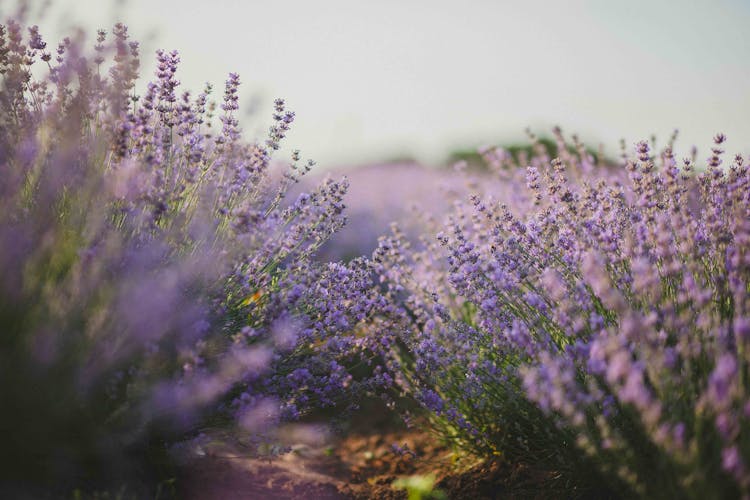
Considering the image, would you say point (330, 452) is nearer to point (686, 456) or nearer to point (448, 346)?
point (448, 346)

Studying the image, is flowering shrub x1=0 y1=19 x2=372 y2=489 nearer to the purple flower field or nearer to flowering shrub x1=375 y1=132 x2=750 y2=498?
the purple flower field

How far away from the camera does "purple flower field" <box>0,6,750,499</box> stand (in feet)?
5.48

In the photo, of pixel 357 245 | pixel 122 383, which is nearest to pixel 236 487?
pixel 122 383

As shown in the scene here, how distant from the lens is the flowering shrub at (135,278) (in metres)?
1.73

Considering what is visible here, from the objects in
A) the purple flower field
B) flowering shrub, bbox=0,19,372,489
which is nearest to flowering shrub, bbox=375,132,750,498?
the purple flower field

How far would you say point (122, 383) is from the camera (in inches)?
74.9

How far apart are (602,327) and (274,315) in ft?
3.50

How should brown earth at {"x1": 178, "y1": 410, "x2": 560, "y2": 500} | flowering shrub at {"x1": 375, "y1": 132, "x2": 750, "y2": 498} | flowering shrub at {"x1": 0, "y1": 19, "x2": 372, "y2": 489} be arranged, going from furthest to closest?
brown earth at {"x1": 178, "y1": 410, "x2": 560, "y2": 500}
flowering shrub at {"x1": 0, "y1": 19, "x2": 372, "y2": 489}
flowering shrub at {"x1": 375, "y1": 132, "x2": 750, "y2": 498}

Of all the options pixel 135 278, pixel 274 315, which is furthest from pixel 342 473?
pixel 135 278

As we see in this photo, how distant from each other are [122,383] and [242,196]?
3.08 ft

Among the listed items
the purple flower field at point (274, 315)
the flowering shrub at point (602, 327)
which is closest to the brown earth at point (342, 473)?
the purple flower field at point (274, 315)

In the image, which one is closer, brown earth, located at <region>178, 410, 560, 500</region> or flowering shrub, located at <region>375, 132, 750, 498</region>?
flowering shrub, located at <region>375, 132, 750, 498</region>

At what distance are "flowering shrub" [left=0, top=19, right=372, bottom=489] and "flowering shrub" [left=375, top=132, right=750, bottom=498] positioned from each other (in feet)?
1.77

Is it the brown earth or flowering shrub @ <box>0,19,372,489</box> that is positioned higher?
flowering shrub @ <box>0,19,372,489</box>
